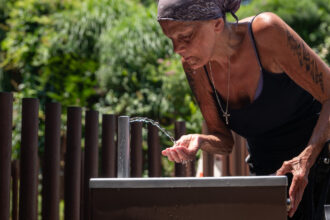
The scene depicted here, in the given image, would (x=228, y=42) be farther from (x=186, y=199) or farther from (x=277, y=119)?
(x=186, y=199)

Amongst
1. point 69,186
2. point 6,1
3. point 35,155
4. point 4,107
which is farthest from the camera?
point 6,1

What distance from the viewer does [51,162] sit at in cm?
327

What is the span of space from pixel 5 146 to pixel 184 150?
119 cm

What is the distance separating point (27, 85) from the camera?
8.23 metres

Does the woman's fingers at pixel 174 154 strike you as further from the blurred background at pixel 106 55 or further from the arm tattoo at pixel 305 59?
the blurred background at pixel 106 55

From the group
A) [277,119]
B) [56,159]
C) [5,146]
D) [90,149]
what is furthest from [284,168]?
[90,149]

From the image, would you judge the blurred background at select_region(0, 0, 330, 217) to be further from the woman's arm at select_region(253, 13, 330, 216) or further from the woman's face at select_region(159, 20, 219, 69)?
the woman's face at select_region(159, 20, 219, 69)

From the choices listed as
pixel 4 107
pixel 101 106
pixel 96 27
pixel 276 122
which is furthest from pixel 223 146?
pixel 96 27

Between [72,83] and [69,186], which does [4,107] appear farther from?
[72,83]

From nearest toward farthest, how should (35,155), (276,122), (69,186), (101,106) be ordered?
(276,122), (35,155), (69,186), (101,106)

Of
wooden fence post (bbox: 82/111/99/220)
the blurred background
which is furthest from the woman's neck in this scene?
the blurred background

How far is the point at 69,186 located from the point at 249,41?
1746mm

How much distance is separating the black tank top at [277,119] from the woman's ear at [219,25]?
0.18m

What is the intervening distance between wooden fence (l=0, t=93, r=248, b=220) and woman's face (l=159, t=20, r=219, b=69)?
118 cm
